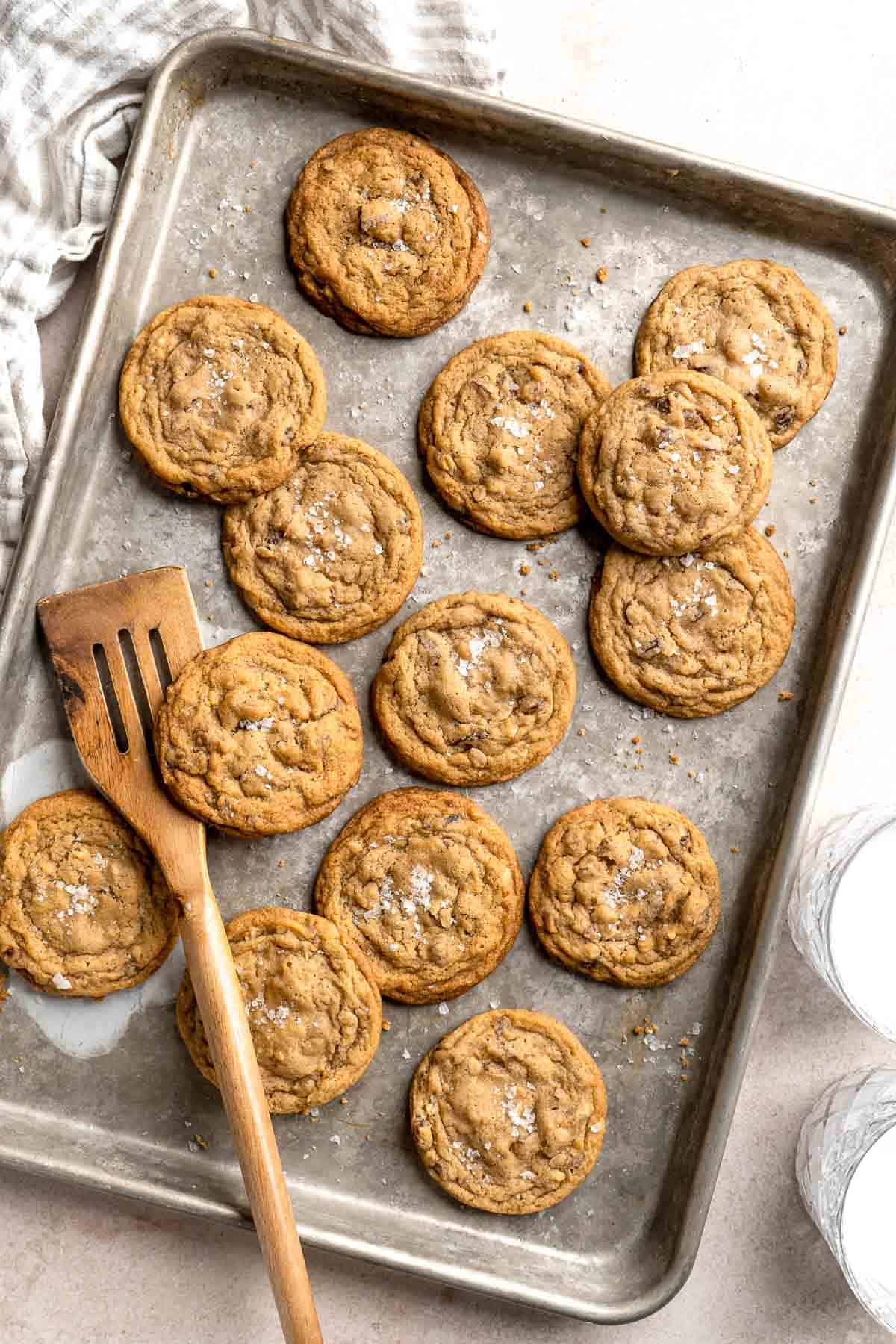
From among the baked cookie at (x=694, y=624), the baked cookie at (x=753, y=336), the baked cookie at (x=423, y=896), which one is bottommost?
the baked cookie at (x=423, y=896)

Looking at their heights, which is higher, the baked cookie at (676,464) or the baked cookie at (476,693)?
the baked cookie at (676,464)

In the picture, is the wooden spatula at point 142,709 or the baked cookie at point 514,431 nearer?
the wooden spatula at point 142,709

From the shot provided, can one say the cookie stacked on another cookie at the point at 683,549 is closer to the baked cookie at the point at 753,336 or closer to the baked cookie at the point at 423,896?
the baked cookie at the point at 753,336

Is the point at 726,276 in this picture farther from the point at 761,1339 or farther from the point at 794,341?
the point at 761,1339

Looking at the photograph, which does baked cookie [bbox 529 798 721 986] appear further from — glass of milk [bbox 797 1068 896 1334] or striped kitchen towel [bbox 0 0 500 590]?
striped kitchen towel [bbox 0 0 500 590]

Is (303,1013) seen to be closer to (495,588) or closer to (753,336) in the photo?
(495,588)

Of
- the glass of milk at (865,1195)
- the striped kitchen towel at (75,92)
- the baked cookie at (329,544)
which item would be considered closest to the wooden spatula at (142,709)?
A: the baked cookie at (329,544)
